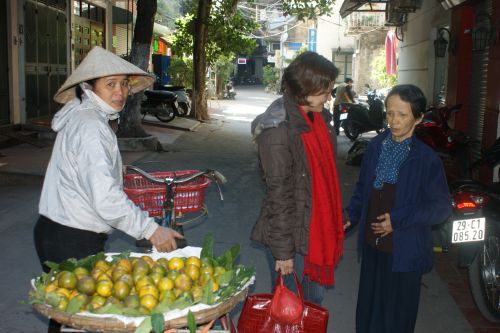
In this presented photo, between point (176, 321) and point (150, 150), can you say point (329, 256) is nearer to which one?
point (176, 321)

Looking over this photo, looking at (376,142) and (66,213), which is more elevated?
(376,142)

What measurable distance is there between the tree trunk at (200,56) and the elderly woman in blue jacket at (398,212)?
1732 cm

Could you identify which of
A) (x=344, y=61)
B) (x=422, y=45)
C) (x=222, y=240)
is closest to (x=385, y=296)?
(x=222, y=240)

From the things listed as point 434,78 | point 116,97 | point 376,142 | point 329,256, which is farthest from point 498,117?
point 116,97

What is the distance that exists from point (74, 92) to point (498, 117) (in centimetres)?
740

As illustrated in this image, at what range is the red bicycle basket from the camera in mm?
3771

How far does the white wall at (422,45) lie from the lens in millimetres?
13898

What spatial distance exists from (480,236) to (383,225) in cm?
125

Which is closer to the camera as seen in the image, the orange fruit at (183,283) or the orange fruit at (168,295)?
the orange fruit at (168,295)

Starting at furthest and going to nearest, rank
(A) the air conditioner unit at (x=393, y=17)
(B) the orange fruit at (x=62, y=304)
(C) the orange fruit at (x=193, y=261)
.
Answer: (A) the air conditioner unit at (x=393, y=17) < (C) the orange fruit at (x=193, y=261) < (B) the orange fruit at (x=62, y=304)

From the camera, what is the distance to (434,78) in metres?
14.1

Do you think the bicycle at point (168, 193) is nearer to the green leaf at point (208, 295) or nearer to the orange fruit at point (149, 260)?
the orange fruit at point (149, 260)

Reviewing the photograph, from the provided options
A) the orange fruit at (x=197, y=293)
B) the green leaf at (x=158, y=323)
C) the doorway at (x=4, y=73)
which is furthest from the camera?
the doorway at (x=4, y=73)

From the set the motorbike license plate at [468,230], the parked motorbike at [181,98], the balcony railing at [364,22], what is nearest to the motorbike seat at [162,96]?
the parked motorbike at [181,98]
